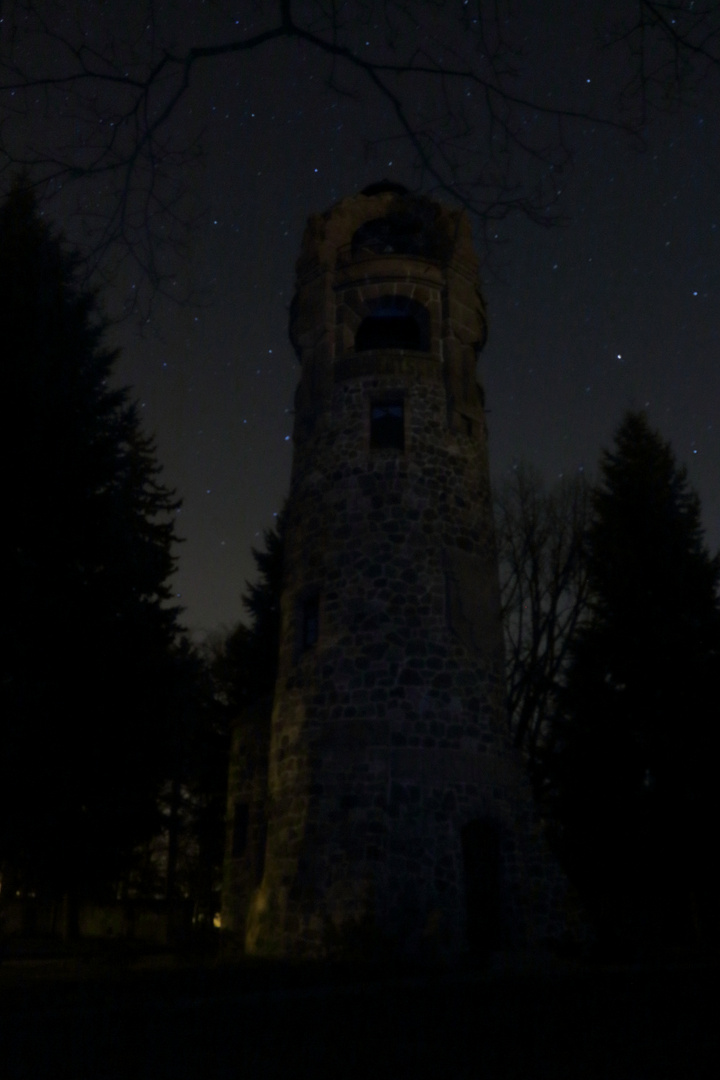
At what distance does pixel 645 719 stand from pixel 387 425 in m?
6.84

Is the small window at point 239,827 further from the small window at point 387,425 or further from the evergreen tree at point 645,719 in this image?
the small window at point 387,425

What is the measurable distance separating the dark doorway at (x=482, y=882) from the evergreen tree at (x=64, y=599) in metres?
4.90

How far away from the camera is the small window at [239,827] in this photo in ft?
53.9

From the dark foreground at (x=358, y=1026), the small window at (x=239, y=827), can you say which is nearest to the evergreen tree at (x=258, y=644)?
the small window at (x=239, y=827)

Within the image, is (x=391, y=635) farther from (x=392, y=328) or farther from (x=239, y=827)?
(x=392, y=328)

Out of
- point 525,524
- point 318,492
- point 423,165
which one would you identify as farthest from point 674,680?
point 423,165

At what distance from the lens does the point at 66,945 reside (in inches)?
766

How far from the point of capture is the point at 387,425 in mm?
15953

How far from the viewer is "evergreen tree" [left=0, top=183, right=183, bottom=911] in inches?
459

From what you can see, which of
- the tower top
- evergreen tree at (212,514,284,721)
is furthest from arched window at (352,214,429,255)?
evergreen tree at (212,514,284,721)

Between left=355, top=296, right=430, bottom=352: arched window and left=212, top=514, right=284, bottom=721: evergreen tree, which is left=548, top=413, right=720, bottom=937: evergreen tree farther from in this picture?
left=212, top=514, right=284, bottom=721: evergreen tree

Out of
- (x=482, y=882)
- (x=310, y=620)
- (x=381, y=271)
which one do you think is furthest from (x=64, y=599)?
(x=381, y=271)

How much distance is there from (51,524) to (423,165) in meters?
7.89

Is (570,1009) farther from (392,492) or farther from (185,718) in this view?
(392,492)
